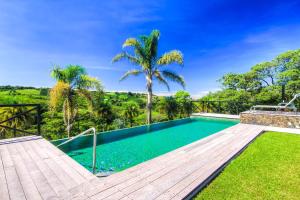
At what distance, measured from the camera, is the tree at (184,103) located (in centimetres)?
1181

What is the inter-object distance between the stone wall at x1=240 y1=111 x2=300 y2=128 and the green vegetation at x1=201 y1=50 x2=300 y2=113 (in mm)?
5279

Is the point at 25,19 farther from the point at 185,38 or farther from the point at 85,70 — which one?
the point at 185,38

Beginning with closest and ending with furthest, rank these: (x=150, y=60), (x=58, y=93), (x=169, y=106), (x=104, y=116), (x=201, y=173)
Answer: (x=201, y=173), (x=58, y=93), (x=104, y=116), (x=150, y=60), (x=169, y=106)

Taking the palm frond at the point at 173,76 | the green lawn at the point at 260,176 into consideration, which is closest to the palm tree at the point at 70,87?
the palm frond at the point at 173,76

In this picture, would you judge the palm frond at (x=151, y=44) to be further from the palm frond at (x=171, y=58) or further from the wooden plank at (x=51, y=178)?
the wooden plank at (x=51, y=178)

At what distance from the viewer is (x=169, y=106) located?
433 inches

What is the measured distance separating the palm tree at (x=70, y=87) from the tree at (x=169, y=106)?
5015mm

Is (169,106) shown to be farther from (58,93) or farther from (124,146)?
(58,93)

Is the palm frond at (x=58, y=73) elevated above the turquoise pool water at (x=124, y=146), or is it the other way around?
the palm frond at (x=58, y=73)

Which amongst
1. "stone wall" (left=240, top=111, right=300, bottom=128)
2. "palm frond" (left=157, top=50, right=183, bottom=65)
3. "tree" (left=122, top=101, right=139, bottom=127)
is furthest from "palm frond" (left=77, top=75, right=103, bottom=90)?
"stone wall" (left=240, top=111, right=300, bottom=128)

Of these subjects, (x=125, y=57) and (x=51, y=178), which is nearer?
(x=51, y=178)

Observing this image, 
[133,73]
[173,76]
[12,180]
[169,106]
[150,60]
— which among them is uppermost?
[150,60]

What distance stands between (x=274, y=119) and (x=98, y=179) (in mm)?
7510

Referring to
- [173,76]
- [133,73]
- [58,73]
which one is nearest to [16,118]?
[58,73]
